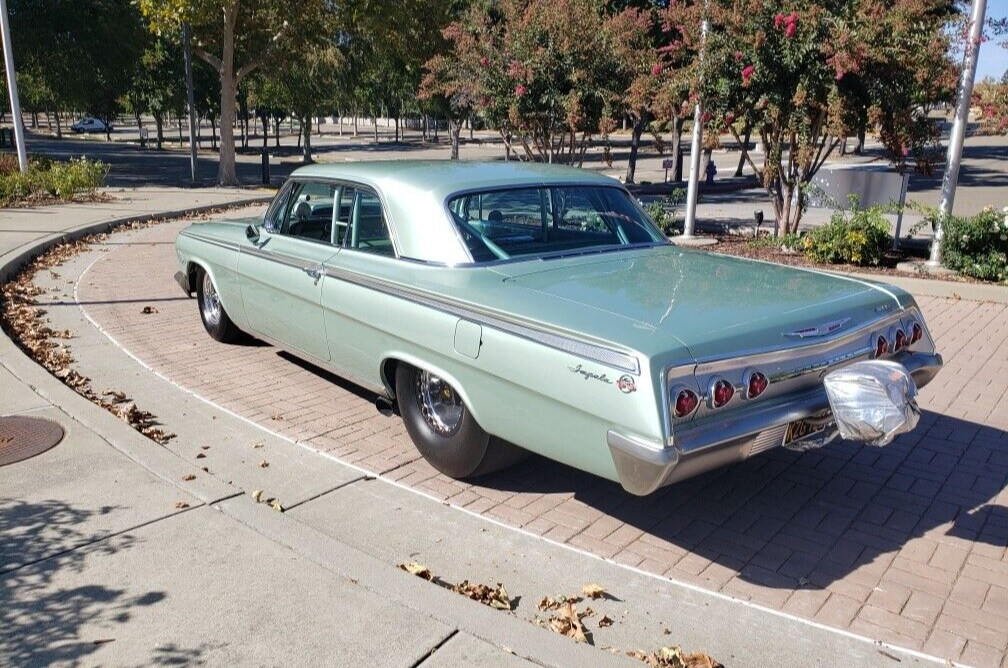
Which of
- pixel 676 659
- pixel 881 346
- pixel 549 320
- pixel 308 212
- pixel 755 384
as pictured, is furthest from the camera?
pixel 308 212

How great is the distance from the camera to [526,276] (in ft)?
14.5

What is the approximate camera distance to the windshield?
4.81m

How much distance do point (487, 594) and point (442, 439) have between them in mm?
1194

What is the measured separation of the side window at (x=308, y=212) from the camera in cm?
565

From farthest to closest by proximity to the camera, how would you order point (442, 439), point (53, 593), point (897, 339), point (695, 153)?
1. point (695, 153)
2. point (442, 439)
3. point (897, 339)
4. point (53, 593)

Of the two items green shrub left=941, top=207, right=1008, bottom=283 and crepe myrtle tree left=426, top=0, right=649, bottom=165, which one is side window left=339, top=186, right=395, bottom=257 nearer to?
green shrub left=941, top=207, right=1008, bottom=283

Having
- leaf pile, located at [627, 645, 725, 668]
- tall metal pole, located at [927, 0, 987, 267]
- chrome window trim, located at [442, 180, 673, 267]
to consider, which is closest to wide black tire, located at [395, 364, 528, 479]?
chrome window trim, located at [442, 180, 673, 267]

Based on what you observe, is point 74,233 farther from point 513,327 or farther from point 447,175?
point 513,327

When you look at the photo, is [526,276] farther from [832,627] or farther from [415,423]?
[832,627]

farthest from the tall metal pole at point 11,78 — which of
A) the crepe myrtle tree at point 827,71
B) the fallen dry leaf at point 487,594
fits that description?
the fallen dry leaf at point 487,594

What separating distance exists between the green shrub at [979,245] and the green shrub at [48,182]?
16.2 meters

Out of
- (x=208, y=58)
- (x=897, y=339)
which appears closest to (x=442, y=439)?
(x=897, y=339)

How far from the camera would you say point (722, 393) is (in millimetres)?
3561

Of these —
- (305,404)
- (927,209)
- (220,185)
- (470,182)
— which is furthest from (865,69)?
(220,185)
